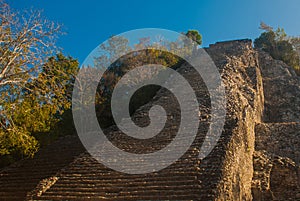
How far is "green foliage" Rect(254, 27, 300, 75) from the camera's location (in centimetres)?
2645

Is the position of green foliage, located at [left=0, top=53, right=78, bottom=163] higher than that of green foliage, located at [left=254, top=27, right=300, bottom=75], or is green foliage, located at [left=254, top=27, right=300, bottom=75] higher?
green foliage, located at [left=254, top=27, right=300, bottom=75]

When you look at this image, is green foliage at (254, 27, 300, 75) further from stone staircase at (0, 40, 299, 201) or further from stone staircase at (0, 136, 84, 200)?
stone staircase at (0, 136, 84, 200)

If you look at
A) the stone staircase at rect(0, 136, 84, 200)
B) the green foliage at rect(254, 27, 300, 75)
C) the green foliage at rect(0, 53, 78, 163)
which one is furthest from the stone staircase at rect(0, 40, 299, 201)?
the green foliage at rect(254, 27, 300, 75)

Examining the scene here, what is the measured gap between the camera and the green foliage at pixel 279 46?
1041 inches

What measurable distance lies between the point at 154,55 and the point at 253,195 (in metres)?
13.0

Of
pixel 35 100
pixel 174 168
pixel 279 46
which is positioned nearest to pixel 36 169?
pixel 35 100

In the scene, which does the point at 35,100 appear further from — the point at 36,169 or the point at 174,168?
the point at 174,168

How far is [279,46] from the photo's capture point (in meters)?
27.7

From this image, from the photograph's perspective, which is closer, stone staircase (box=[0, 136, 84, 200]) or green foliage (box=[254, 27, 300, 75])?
stone staircase (box=[0, 136, 84, 200])

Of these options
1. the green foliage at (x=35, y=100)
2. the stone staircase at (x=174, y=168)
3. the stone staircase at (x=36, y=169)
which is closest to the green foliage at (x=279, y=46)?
the stone staircase at (x=174, y=168)

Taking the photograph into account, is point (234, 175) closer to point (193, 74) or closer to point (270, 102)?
point (193, 74)

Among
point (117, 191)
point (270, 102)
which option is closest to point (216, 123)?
point (117, 191)

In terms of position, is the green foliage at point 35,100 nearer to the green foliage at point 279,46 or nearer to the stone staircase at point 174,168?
the stone staircase at point 174,168

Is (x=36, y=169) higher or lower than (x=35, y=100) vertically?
lower
